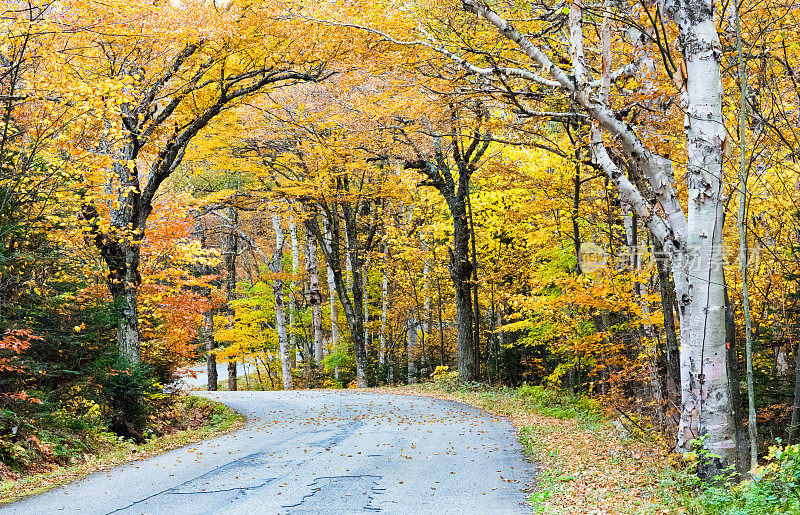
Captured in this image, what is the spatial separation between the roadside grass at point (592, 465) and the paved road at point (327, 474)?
34 centimetres

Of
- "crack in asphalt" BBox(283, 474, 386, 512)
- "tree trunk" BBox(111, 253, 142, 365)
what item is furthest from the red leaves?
"crack in asphalt" BBox(283, 474, 386, 512)

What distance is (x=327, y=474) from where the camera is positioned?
7980mm

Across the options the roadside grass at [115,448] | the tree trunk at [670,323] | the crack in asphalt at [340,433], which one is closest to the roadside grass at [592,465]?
the tree trunk at [670,323]

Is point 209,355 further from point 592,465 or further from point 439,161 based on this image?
point 592,465

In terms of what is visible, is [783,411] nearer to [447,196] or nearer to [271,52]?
[447,196]

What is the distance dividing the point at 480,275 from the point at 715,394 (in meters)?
16.6

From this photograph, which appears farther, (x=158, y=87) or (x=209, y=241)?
(x=209, y=241)

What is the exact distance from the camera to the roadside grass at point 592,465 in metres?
5.99

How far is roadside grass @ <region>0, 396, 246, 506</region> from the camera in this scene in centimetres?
787

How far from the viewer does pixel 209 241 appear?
33625 mm

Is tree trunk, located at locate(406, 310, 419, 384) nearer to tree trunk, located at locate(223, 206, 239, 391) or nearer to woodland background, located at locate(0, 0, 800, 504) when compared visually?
woodland background, located at locate(0, 0, 800, 504)

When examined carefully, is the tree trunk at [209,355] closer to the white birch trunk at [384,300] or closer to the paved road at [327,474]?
the white birch trunk at [384,300]

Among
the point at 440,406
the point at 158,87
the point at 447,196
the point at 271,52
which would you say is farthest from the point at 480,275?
the point at 158,87

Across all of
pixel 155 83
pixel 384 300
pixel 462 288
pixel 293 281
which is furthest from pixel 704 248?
pixel 293 281
